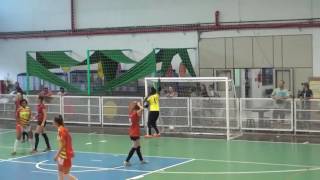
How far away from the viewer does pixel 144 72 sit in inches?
999

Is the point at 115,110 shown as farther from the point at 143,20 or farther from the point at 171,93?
the point at 143,20

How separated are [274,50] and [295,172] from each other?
1278 centimetres

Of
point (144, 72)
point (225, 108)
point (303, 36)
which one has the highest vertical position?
point (303, 36)

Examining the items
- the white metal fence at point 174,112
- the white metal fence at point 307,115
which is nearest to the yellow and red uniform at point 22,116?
the white metal fence at point 174,112

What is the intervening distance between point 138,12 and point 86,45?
12.2 ft

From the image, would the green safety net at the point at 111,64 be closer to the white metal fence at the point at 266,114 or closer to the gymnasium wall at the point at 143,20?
the gymnasium wall at the point at 143,20

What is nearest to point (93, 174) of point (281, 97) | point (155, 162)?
point (155, 162)

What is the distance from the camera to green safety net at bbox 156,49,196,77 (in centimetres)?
2616

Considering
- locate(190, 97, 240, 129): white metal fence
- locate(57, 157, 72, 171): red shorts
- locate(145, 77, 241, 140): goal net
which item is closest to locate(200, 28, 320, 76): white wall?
locate(145, 77, 241, 140): goal net

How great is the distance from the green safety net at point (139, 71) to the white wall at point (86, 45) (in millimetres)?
3660

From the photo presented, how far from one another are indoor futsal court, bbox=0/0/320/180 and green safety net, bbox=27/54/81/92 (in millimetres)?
52

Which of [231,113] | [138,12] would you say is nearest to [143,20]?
[138,12]

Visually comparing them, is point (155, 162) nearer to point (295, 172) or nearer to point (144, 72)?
point (295, 172)

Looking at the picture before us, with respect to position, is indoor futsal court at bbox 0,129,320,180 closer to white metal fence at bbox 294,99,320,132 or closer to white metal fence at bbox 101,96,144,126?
white metal fence at bbox 294,99,320,132
